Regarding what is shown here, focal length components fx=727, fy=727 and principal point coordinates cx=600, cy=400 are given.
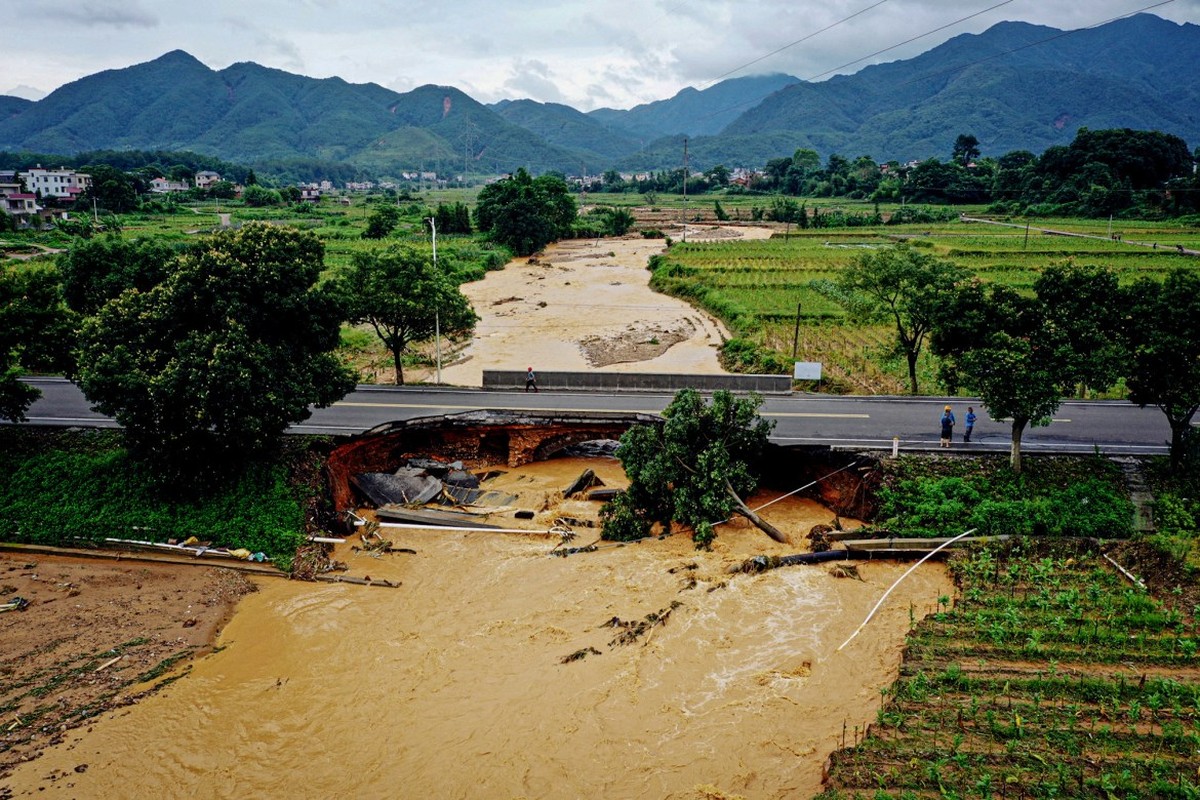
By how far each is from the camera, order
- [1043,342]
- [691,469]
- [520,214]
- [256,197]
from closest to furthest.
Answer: [1043,342] < [691,469] < [520,214] < [256,197]

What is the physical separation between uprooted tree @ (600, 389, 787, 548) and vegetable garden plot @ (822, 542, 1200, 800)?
249 inches

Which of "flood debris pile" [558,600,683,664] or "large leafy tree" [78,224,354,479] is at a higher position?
"large leafy tree" [78,224,354,479]

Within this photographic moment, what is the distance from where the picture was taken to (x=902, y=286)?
28.7 m

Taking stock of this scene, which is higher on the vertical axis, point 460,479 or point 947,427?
point 947,427

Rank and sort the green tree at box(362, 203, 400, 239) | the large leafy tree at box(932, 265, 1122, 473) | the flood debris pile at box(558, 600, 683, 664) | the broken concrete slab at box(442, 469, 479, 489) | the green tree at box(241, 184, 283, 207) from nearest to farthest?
the flood debris pile at box(558, 600, 683, 664) → the large leafy tree at box(932, 265, 1122, 473) → the broken concrete slab at box(442, 469, 479, 489) → the green tree at box(362, 203, 400, 239) → the green tree at box(241, 184, 283, 207)

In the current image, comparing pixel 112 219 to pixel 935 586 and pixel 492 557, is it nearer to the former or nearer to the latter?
pixel 492 557

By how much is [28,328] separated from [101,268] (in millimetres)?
7114

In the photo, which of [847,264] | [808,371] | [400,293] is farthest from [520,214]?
[808,371]

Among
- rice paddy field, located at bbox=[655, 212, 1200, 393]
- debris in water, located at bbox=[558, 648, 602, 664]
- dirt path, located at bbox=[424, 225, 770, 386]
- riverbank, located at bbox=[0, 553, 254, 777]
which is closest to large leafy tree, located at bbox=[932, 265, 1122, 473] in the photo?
rice paddy field, located at bbox=[655, 212, 1200, 393]

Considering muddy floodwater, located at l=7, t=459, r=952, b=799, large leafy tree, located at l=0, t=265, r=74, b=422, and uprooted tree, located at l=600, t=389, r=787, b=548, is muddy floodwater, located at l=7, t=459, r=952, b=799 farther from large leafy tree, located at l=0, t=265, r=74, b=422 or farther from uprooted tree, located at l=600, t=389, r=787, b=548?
large leafy tree, located at l=0, t=265, r=74, b=422

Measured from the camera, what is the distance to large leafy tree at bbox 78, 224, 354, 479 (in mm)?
19172

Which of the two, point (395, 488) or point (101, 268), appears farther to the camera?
point (101, 268)

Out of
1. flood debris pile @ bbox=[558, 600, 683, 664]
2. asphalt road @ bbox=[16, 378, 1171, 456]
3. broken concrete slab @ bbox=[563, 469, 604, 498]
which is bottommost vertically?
flood debris pile @ bbox=[558, 600, 683, 664]

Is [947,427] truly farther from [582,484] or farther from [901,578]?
[582,484]
